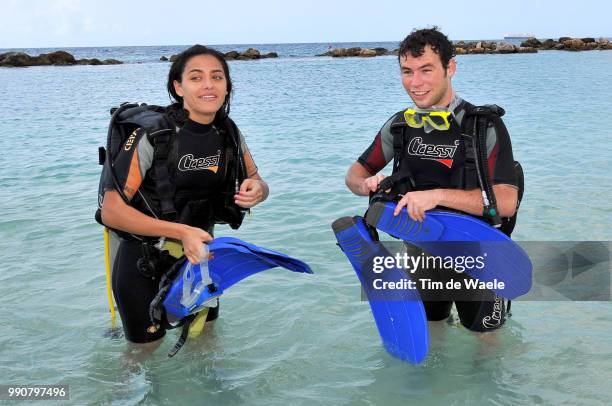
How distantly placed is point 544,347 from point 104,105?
2215cm

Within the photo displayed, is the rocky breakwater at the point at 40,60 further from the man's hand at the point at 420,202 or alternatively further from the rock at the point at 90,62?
the man's hand at the point at 420,202

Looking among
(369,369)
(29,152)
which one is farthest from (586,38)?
(369,369)

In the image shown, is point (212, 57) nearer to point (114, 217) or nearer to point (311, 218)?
point (114, 217)

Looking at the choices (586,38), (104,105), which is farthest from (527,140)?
(586,38)

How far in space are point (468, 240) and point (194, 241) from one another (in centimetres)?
157

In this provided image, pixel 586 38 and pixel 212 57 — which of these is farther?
pixel 586 38

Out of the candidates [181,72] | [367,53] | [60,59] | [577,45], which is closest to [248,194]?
[181,72]

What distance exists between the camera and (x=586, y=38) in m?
70.3

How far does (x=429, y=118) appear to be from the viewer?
3.49m

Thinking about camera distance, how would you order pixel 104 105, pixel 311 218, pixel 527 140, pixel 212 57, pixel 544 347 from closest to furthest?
pixel 212 57 < pixel 544 347 < pixel 311 218 < pixel 527 140 < pixel 104 105

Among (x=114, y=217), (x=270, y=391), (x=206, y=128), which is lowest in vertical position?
(x=270, y=391)

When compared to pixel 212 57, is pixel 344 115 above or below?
below

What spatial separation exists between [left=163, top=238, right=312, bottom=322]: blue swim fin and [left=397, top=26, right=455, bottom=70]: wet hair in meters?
1.44

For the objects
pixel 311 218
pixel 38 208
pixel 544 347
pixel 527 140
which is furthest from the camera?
pixel 527 140
